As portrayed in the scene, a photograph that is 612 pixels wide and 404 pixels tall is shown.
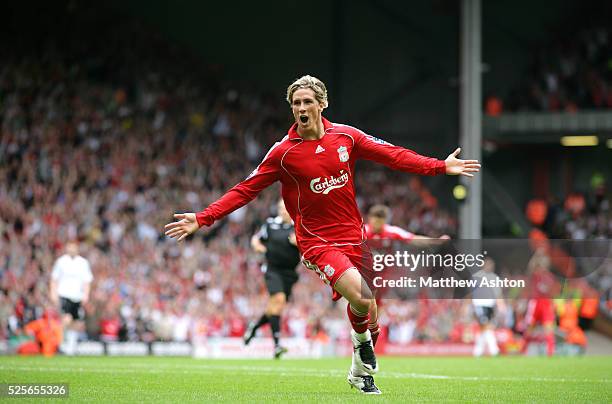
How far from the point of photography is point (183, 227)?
8.74 m

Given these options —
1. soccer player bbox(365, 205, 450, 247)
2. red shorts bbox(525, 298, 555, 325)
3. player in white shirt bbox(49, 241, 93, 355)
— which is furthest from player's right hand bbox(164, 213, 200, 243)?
red shorts bbox(525, 298, 555, 325)

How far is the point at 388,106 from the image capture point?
→ 3569 centimetres

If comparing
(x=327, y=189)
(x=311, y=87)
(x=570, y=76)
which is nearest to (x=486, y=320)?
(x=570, y=76)

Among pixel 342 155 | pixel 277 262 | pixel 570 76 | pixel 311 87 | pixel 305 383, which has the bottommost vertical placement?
pixel 305 383

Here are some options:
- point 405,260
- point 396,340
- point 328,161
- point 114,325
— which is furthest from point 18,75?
point 328,161

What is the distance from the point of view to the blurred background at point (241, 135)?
83.6ft

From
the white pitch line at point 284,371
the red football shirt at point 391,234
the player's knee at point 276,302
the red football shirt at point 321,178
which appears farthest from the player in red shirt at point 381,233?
the red football shirt at point 321,178

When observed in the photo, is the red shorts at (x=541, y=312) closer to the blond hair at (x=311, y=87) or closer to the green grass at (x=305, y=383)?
the green grass at (x=305, y=383)

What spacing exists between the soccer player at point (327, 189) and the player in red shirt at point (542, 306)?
13.6 metres

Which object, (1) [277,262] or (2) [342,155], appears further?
(1) [277,262]

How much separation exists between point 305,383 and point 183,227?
8.67ft

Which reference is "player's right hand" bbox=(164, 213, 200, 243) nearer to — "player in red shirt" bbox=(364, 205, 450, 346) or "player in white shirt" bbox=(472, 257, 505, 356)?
"player in red shirt" bbox=(364, 205, 450, 346)

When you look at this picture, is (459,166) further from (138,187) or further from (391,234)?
(138,187)

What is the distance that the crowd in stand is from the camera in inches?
980
